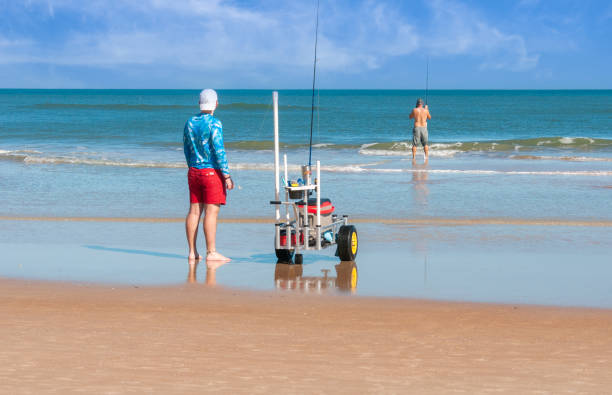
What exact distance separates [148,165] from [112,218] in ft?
29.0

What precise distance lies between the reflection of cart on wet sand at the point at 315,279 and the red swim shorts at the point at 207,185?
78 centimetres

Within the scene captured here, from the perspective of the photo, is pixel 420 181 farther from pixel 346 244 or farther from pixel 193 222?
pixel 193 222

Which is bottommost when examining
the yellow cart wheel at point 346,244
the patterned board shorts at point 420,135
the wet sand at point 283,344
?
the wet sand at point 283,344

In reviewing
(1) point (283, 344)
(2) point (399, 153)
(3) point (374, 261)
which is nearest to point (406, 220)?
(3) point (374, 261)

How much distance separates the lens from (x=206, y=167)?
6.95 meters

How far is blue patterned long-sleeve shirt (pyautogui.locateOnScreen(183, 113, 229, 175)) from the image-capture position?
6836mm

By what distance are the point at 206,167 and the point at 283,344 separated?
2.64 metres

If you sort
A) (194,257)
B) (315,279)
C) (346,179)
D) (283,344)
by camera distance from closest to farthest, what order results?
(283,344) < (315,279) < (194,257) < (346,179)

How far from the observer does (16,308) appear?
5504mm

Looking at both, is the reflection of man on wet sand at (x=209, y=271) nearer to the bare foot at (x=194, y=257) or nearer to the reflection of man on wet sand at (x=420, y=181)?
the bare foot at (x=194, y=257)

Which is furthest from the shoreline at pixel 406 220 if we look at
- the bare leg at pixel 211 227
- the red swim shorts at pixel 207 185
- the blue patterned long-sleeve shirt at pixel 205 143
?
the blue patterned long-sleeve shirt at pixel 205 143

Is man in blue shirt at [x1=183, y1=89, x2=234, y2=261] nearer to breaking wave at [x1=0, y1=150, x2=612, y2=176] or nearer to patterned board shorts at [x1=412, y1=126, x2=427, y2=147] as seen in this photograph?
breaking wave at [x1=0, y1=150, x2=612, y2=176]

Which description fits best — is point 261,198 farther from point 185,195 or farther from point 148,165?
point 148,165

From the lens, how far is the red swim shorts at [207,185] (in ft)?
22.9
